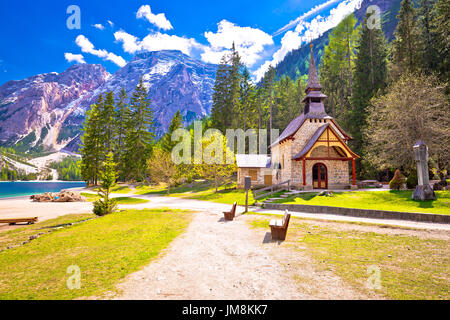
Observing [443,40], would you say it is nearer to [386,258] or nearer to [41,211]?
[386,258]

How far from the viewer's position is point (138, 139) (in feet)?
171

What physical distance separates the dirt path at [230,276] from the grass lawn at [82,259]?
0.67 meters

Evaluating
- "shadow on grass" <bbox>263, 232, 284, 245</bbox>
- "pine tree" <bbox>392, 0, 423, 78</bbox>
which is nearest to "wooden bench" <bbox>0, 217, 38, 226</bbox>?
"shadow on grass" <bbox>263, 232, 284, 245</bbox>

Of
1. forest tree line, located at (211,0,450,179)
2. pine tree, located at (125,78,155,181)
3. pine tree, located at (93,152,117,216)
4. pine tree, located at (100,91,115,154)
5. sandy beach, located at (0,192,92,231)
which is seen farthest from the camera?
pine tree, located at (125,78,155,181)

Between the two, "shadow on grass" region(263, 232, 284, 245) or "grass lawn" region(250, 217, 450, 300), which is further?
"shadow on grass" region(263, 232, 284, 245)

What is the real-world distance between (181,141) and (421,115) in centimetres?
4105

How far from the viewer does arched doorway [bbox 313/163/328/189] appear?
26.7m

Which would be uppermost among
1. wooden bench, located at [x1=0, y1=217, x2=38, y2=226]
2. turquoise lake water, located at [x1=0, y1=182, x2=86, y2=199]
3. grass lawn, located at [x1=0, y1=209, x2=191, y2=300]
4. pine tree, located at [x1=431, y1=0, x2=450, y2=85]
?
pine tree, located at [x1=431, y1=0, x2=450, y2=85]

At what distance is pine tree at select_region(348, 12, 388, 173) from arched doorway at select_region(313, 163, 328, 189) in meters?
13.2

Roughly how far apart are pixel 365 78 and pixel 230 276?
1697 inches

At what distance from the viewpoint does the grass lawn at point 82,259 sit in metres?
4.86

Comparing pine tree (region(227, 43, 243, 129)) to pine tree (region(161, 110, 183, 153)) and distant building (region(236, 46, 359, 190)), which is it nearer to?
pine tree (region(161, 110, 183, 153))
